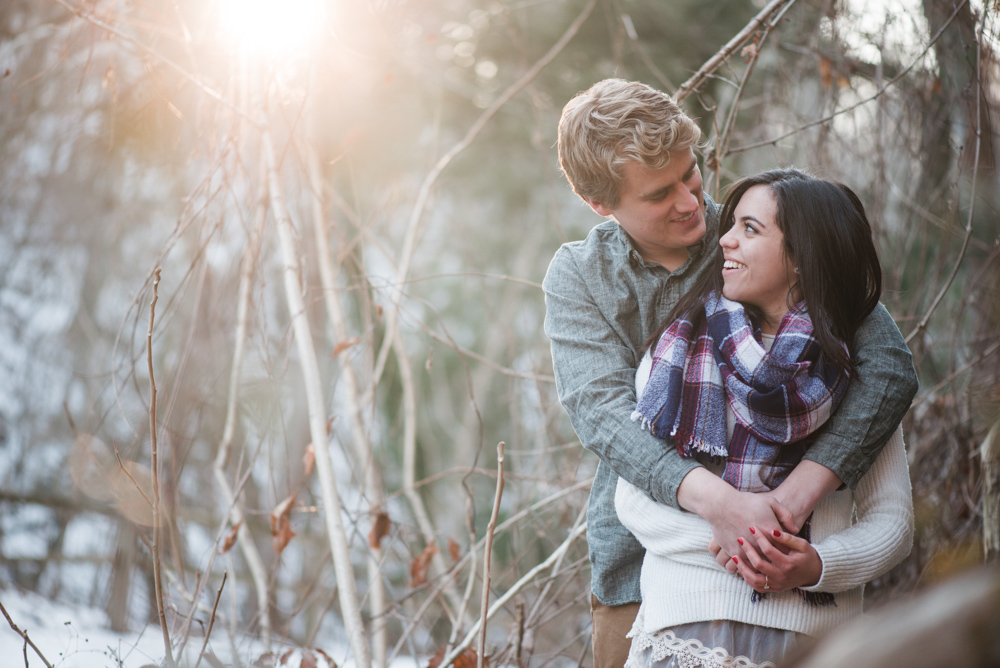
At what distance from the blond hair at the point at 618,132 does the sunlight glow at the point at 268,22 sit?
103 cm

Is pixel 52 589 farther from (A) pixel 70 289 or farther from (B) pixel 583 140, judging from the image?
(B) pixel 583 140

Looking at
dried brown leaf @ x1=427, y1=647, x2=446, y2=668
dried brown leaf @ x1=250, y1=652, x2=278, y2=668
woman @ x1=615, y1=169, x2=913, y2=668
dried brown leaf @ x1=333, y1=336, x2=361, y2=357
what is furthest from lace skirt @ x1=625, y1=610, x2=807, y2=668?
dried brown leaf @ x1=333, y1=336, x2=361, y2=357

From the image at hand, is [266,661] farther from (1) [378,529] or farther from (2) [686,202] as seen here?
(2) [686,202]

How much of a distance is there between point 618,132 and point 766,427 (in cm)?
66

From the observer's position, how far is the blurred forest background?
204 cm

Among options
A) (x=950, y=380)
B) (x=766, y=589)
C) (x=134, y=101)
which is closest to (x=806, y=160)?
(x=950, y=380)

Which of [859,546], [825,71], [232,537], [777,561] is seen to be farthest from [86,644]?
[825,71]

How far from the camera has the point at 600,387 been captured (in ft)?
4.47

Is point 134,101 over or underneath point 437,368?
over

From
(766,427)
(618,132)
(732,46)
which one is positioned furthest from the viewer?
(732,46)

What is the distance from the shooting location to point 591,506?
1560 mm

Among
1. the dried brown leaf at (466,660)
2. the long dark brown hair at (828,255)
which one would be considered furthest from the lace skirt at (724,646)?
the dried brown leaf at (466,660)

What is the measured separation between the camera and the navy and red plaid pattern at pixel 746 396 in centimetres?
119

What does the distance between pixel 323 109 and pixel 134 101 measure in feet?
3.05
